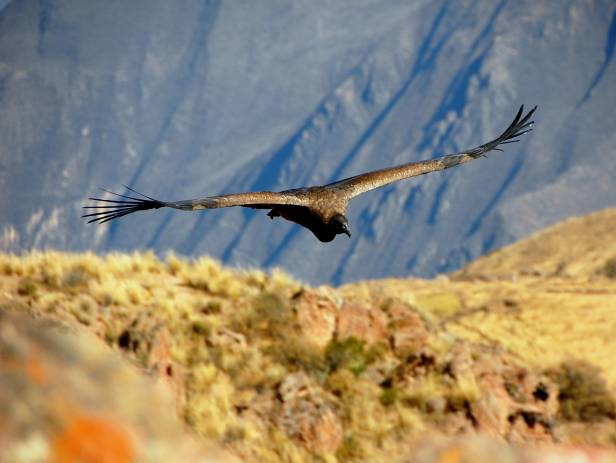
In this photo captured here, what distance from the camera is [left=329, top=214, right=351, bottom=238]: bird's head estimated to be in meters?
14.2

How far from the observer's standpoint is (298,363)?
57.4ft

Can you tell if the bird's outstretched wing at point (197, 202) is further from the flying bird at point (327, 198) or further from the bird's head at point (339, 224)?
the bird's head at point (339, 224)

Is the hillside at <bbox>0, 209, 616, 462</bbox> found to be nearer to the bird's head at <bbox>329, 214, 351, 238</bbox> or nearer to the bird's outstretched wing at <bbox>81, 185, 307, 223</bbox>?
the bird's outstretched wing at <bbox>81, 185, 307, 223</bbox>

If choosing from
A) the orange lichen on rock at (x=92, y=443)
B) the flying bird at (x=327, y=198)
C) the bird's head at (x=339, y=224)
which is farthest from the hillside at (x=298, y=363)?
the orange lichen on rock at (x=92, y=443)

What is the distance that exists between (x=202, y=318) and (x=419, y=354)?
3.79 m

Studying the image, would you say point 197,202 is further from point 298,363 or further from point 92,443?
point 92,443

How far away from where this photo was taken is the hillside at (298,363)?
1508 centimetres

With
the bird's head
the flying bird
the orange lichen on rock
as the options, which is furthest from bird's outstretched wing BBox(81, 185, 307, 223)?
the orange lichen on rock

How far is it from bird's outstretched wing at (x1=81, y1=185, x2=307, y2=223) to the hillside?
270 cm

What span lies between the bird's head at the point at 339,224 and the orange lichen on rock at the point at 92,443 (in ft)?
36.2

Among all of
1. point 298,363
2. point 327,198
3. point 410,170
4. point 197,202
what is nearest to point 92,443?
point 197,202

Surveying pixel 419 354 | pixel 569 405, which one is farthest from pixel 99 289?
pixel 569 405

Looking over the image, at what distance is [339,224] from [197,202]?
2579 mm

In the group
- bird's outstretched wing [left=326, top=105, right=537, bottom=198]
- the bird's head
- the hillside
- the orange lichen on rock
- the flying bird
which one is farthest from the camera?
bird's outstretched wing [left=326, top=105, right=537, bottom=198]
